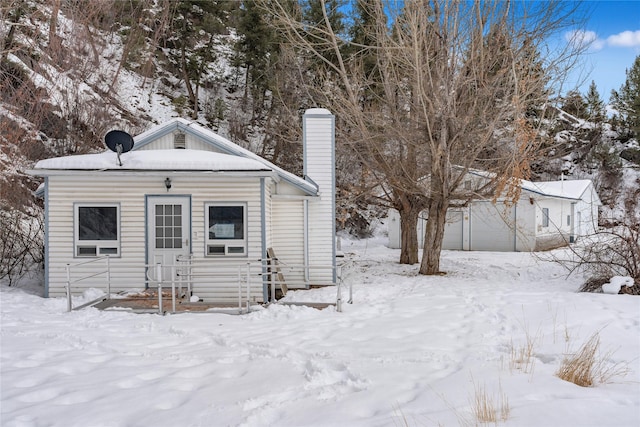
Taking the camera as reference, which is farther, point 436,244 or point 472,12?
point 436,244

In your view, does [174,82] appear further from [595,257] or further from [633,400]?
[633,400]

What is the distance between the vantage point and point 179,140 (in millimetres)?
12203

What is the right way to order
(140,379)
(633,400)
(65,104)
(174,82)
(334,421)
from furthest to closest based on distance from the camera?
1. (174,82)
2. (65,104)
3. (140,379)
4. (633,400)
5. (334,421)

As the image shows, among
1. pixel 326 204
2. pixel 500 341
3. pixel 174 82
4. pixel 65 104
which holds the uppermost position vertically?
pixel 174 82

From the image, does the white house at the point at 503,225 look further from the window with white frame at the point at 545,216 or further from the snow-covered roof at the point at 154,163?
the snow-covered roof at the point at 154,163

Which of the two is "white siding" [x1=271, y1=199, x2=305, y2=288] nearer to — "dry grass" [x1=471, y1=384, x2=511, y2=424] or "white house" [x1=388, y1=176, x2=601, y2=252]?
"dry grass" [x1=471, y1=384, x2=511, y2=424]

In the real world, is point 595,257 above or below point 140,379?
above

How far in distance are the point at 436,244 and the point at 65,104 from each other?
60.7 feet

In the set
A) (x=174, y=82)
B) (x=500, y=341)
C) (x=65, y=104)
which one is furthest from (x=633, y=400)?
(x=174, y=82)

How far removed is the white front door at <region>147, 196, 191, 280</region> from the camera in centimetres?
1097

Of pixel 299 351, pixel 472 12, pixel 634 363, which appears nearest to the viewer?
pixel 634 363

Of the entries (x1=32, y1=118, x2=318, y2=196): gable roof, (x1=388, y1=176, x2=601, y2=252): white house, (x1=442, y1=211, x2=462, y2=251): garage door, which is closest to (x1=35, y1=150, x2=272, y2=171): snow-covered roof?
(x1=32, y1=118, x2=318, y2=196): gable roof

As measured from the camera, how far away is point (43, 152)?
19.3m

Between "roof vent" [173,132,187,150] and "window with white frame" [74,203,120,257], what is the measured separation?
7.91ft
